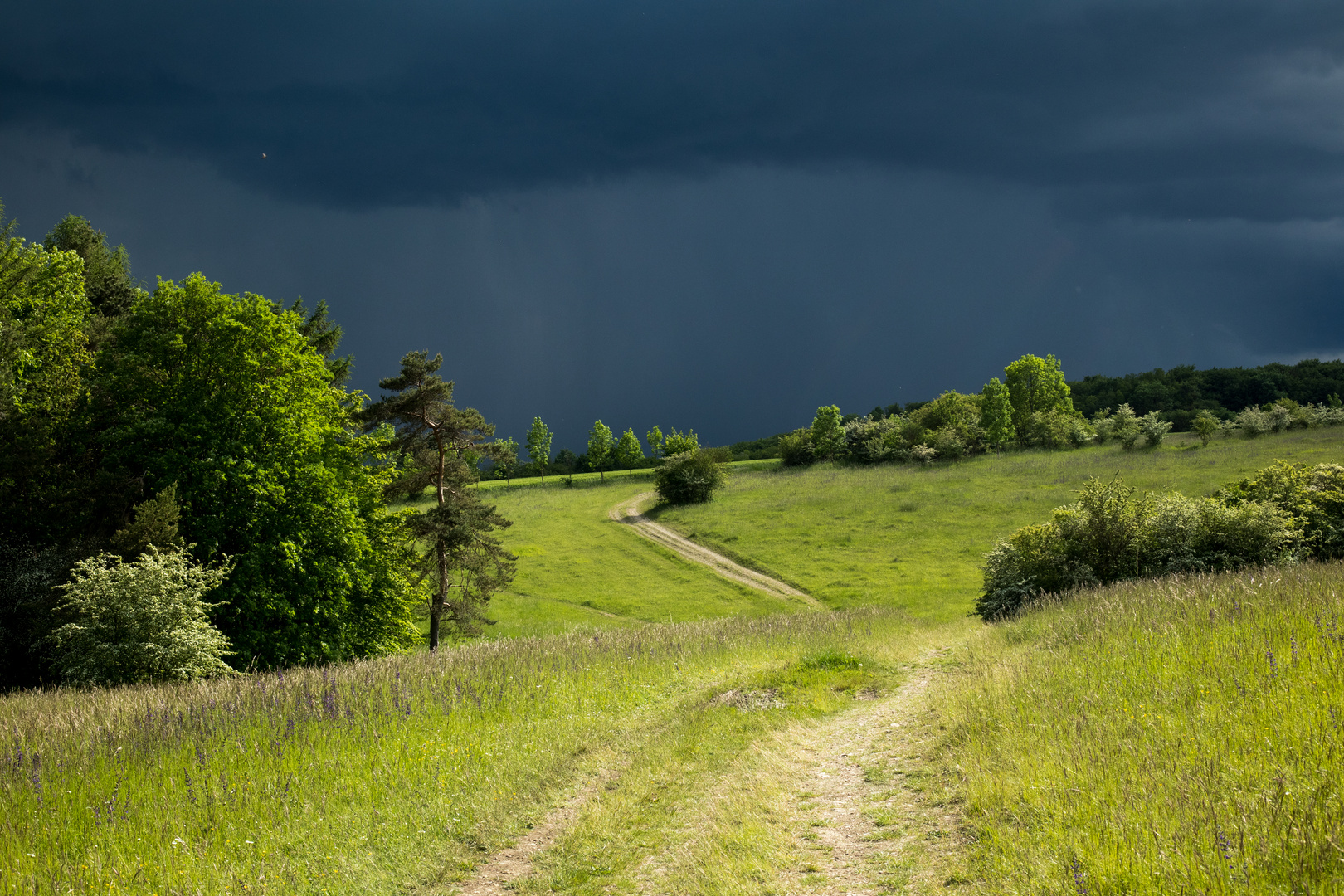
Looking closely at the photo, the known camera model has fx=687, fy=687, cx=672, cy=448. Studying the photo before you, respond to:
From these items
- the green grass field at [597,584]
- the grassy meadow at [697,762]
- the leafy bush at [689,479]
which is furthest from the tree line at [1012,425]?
the grassy meadow at [697,762]

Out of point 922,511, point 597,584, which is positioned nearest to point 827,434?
point 922,511

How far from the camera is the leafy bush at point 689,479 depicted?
73438 mm

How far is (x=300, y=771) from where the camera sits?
26.3ft

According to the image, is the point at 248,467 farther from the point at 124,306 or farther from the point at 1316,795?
the point at 1316,795

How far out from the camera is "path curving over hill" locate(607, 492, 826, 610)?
144 ft

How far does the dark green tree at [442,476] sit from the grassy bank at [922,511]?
2116 cm

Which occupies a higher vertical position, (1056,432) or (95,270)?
(95,270)

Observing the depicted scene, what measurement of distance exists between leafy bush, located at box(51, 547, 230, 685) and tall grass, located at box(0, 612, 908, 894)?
129 centimetres

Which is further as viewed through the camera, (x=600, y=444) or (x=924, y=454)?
(x=600, y=444)

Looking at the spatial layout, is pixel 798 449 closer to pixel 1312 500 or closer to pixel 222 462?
pixel 1312 500

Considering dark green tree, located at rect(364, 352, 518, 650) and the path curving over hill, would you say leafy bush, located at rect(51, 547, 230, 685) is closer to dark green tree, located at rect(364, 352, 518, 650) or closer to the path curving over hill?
dark green tree, located at rect(364, 352, 518, 650)

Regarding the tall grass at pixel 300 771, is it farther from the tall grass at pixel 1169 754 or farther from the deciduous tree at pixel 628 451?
the deciduous tree at pixel 628 451

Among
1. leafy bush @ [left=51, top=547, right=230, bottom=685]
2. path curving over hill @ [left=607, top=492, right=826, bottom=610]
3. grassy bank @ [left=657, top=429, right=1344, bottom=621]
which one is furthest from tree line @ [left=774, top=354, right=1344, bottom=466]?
leafy bush @ [left=51, top=547, right=230, bottom=685]

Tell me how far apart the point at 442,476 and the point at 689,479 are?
4815 cm
